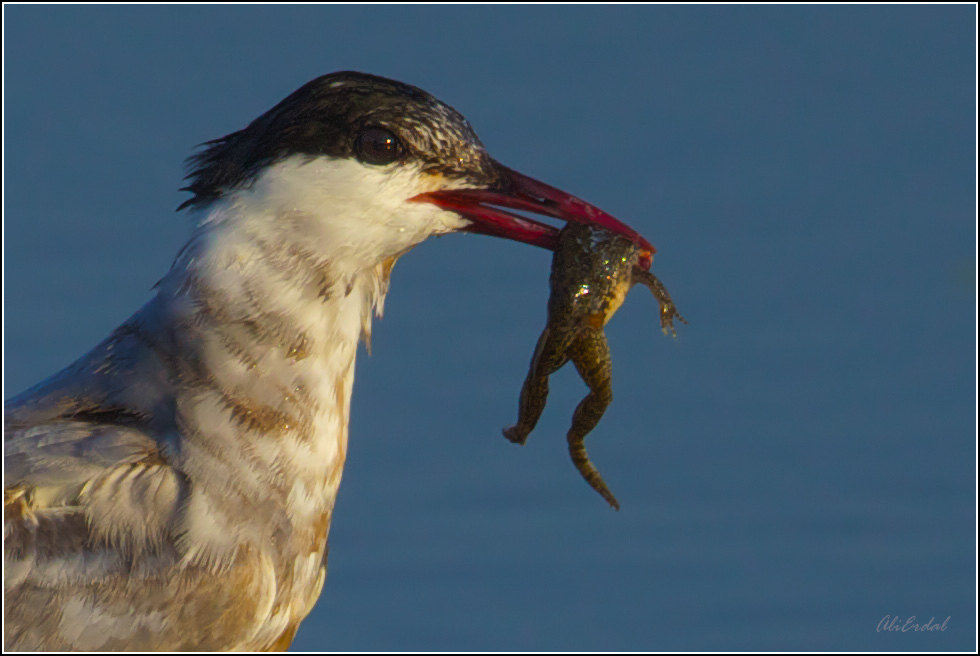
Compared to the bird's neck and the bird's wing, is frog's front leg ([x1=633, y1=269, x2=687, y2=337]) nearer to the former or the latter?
the bird's neck

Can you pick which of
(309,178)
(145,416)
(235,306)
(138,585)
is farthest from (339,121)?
(138,585)

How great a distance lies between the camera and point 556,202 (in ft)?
17.0

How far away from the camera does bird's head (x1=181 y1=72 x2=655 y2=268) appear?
493cm

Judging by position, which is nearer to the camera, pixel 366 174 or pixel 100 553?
pixel 100 553

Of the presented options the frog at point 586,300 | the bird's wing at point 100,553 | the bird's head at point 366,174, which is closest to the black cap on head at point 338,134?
the bird's head at point 366,174

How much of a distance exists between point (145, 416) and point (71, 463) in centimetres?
23

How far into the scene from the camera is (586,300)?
5230 mm

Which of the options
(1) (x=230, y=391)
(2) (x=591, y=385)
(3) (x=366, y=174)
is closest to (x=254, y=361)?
(1) (x=230, y=391)

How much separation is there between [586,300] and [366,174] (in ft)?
2.25

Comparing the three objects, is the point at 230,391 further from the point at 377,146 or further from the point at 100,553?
the point at 377,146

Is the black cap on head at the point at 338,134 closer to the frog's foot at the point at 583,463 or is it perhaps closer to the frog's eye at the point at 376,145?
the frog's eye at the point at 376,145

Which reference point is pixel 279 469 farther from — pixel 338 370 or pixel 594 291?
pixel 594 291

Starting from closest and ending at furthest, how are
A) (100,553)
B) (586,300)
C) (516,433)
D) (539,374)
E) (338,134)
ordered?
1. (100,553)
2. (338,134)
3. (586,300)
4. (539,374)
5. (516,433)

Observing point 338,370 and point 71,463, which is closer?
point 71,463
